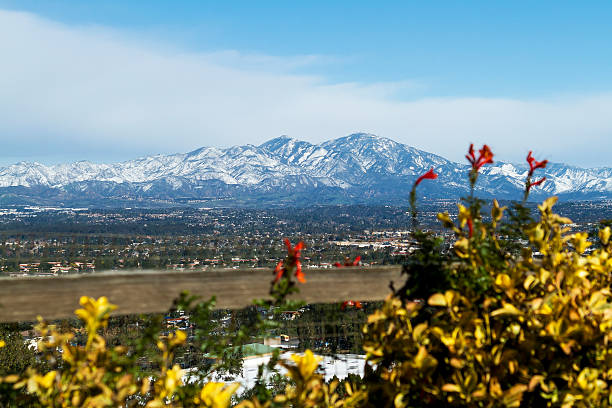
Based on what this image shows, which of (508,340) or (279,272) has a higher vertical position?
(279,272)

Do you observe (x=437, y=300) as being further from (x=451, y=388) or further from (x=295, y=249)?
(x=295, y=249)

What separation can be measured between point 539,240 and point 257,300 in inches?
46.5

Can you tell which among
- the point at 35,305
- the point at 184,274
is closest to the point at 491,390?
the point at 184,274

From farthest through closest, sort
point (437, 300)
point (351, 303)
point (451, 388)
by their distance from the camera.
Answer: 1. point (351, 303)
2. point (437, 300)
3. point (451, 388)

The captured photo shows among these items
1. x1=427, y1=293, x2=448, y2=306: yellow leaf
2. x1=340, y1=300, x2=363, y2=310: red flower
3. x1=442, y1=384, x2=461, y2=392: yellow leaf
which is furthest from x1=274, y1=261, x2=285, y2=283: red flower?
x1=442, y1=384, x2=461, y2=392: yellow leaf

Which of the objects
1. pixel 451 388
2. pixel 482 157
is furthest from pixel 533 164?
pixel 451 388

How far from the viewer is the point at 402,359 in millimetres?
2096

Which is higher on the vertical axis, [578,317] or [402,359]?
[578,317]

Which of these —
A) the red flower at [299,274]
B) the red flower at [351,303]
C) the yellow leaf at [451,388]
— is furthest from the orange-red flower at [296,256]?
the yellow leaf at [451,388]

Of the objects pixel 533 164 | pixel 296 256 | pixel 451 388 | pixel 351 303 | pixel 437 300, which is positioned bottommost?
pixel 451 388

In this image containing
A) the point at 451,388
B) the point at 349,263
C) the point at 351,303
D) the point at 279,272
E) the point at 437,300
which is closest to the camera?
the point at 451,388

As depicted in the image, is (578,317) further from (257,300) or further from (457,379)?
(257,300)

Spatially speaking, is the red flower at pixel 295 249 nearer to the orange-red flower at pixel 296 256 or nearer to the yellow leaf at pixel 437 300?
the orange-red flower at pixel 296 256

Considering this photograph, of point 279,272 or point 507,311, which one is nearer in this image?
point 507,311
